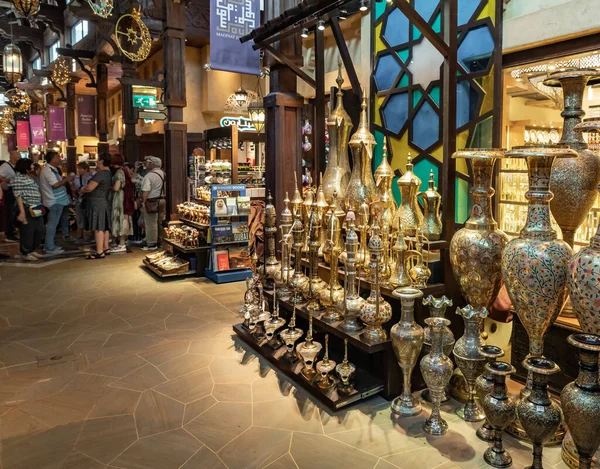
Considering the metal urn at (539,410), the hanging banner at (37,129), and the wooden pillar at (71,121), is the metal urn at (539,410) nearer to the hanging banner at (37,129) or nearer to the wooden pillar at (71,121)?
the wooden pillar at (71,121)

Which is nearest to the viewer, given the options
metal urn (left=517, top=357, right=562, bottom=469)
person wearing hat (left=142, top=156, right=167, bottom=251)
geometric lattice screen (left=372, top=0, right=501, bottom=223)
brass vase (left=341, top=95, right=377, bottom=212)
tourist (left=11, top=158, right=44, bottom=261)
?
metal urn (left=517, top=357, right=562, bottom=469)

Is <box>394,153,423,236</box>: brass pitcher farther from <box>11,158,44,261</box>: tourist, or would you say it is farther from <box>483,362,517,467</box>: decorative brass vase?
<box>11,158,44,261</box>: tourist

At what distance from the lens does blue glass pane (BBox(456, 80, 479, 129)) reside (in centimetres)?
467

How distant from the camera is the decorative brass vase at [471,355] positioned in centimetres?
280

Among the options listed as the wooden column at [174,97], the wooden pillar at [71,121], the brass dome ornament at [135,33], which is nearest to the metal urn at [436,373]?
the wooden column at [174,97]

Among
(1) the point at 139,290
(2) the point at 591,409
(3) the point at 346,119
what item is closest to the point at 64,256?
(1) the point at 139,290

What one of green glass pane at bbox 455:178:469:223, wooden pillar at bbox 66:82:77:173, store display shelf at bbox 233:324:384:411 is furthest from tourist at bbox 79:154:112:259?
wooden pillar at bbox 66:82:77:173

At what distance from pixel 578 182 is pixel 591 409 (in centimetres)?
156

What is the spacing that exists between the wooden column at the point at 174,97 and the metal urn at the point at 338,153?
4.60 meters

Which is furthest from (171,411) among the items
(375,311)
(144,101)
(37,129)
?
(37,129)

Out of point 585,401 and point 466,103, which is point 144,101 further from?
point 585,401

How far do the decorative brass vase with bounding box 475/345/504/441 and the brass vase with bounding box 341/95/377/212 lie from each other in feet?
5.39

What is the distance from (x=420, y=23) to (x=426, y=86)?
6.98 ft

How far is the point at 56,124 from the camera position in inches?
686
